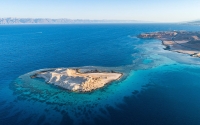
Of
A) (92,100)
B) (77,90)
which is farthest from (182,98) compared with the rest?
(77,90)

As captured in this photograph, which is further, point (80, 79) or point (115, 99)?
point (80, 79)

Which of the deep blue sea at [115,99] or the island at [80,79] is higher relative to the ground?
the island at [80,79]

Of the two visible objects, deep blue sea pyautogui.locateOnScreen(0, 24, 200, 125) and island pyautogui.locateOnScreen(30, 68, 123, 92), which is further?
island pyautogui.locateOnScreen(30, 68, 123, 92)

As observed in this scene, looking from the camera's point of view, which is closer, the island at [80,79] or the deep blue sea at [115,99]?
the deep blue sea at [115,99]

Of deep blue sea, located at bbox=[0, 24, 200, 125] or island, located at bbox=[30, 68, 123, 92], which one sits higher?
island, located at bbox=[30, 68, 123, 92]

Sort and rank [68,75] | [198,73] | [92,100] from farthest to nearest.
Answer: [198,73] → [68,75] → [92,100]

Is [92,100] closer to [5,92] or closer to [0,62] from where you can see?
[5,92]

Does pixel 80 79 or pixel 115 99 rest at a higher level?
pixel 80 79

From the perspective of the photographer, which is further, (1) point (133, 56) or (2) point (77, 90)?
(1) point (133, 56)
